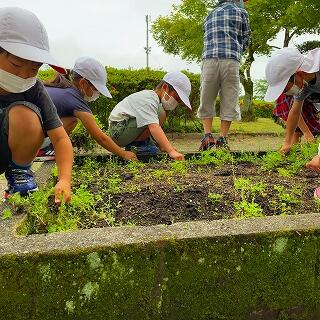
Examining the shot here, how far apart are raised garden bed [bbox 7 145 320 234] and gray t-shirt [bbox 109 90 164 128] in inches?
15.2

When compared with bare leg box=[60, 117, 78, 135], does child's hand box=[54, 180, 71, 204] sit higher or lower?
lower

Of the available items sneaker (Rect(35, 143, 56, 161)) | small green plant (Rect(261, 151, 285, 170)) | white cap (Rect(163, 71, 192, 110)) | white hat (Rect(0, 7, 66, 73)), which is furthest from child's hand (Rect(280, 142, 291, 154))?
white hat (Rect(0, 7, 66, 73))

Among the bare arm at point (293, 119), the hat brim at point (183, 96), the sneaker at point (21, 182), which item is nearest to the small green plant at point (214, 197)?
the sneaker at point (21, 182)

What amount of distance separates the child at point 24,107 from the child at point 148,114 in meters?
1.26

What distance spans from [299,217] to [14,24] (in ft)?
4.66

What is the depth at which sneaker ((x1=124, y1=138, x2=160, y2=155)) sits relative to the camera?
3.85 meters

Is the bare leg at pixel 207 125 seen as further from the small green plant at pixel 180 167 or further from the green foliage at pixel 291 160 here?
the small green plant at pixel 180 167

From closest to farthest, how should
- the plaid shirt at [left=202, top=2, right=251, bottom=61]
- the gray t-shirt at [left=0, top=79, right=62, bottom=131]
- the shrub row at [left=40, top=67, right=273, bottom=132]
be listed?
the gray t-shirt at [left=0, top=79, right=62, bottom=131] < the plaid shirt at [left=202, top=2, right=251, bottom=61] < the shrub row at [left=40, top=67, right=273, bottom=132]

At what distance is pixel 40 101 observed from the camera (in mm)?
2389

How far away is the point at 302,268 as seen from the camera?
149 cm

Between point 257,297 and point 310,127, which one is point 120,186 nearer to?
point 257,297

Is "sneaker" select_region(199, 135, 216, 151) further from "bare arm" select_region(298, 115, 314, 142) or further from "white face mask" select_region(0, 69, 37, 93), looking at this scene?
"white face mask" select_region(0, 69, 37, 93)

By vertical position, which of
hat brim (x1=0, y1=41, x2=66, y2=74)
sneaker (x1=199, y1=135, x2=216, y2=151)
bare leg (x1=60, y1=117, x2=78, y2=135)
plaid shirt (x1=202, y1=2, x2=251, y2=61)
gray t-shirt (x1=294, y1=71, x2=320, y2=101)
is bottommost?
sneaker (x1=199, y1=135, x2=216, y2=151)

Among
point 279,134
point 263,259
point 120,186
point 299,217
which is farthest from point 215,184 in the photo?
point 279,134
